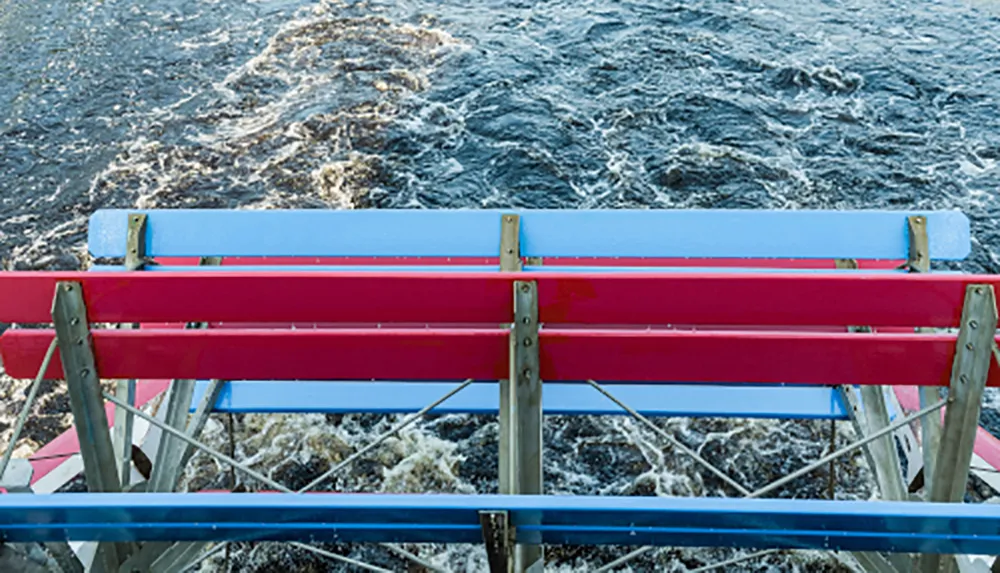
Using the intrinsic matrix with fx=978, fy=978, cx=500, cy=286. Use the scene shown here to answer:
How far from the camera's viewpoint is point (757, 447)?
655cm

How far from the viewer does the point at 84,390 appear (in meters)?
4.02

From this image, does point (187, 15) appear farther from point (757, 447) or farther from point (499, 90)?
point (757, 447)

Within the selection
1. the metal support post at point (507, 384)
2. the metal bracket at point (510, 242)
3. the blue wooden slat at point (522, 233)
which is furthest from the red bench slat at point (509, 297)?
the blue wooden slat at point (522, 233)

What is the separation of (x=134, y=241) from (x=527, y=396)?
8.00 feet

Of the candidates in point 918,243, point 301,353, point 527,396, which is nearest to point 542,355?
point 527,396

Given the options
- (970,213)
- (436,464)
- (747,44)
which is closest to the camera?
(436,464)

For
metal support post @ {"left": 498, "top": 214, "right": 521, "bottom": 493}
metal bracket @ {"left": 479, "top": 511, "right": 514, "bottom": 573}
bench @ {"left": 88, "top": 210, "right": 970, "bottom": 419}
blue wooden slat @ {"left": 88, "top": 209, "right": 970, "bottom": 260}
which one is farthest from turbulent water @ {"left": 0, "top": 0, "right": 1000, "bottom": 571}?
metal bracket @ {"left": 479, "top": 511, "right": 514, "bottom": 573}

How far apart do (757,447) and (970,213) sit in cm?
404

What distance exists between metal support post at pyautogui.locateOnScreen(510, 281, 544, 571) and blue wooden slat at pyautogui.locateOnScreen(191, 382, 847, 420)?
123cm

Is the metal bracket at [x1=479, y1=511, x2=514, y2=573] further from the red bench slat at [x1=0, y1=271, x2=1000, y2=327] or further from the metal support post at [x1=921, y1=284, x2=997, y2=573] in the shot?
the metal support post at [x1=921, y1=284, x2=997, y2=573]

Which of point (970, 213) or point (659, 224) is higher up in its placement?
point (970, 213)

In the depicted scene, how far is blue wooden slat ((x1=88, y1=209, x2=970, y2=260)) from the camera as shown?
5043 millimetres

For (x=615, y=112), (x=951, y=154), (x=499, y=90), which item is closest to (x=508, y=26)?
(x=499, y=90)

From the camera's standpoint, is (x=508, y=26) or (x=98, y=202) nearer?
(x=98, y=202)
